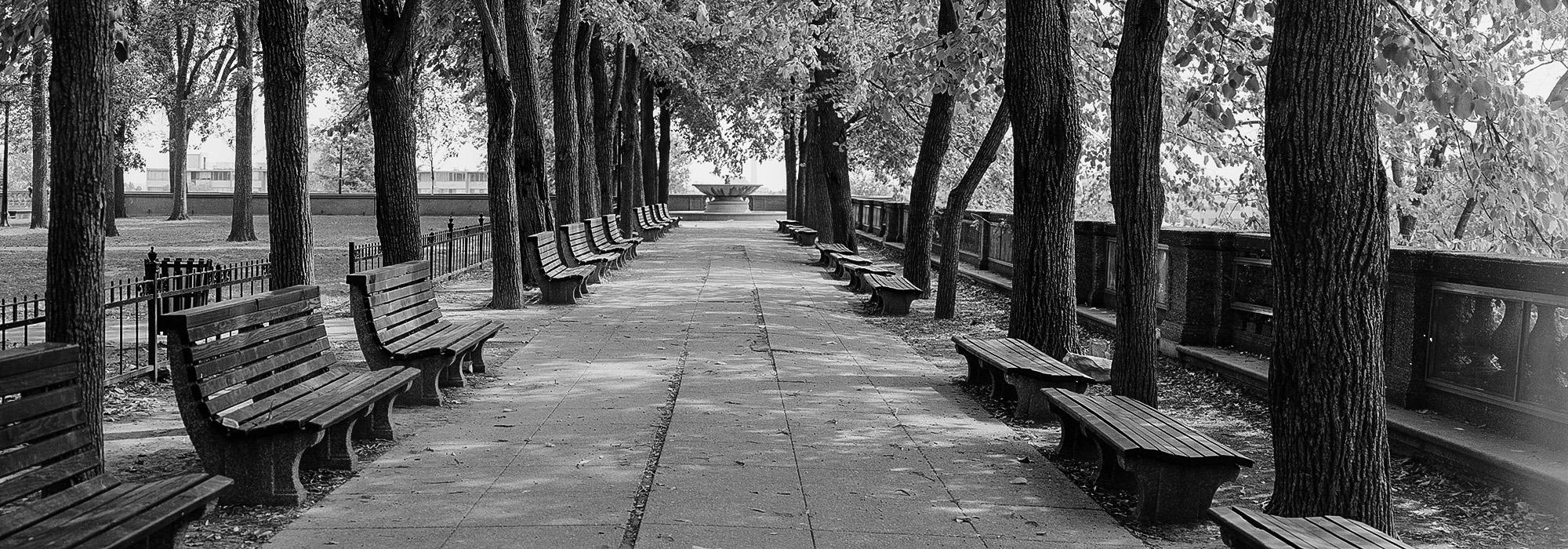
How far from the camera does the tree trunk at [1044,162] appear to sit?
9.68 metres

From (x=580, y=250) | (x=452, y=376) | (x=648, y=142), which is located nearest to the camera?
(x=452, y=376)

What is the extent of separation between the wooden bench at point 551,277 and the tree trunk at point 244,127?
1514cm

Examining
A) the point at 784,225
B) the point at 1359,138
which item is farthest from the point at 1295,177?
the point at 784,225

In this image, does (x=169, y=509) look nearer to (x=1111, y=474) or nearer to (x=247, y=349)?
(x=247, y=349)

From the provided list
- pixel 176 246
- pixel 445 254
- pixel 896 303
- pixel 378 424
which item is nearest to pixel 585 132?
pixel 445 254

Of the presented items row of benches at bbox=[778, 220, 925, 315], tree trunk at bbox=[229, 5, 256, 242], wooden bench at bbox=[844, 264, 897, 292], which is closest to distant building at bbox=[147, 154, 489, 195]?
tree trunk at bbox=[229, 5, 256, 242]

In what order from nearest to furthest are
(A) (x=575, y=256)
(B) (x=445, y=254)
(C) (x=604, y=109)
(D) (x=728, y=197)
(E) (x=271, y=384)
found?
(E) (x=271, y=384) < (A) (x=575, y=256) < (B) (x=445, y=254) < (C) (x=604, y=109) < (D) (x=728, y=197)

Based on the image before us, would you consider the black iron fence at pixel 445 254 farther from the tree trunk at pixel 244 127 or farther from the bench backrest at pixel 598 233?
the tree trunk at pixel 244 127

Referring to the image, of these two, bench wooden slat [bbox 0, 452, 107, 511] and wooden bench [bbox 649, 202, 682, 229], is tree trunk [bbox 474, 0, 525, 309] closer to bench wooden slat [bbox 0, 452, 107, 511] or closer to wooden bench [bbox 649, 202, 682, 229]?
bench wooden slat [bbox 0, 452, 107, 511]

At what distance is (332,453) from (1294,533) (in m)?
4.50

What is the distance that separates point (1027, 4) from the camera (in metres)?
9.65

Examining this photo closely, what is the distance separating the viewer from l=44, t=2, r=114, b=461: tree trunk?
5.48 metres

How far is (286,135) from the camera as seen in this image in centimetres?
870

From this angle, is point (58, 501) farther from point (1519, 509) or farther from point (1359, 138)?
point (1519, 509)
